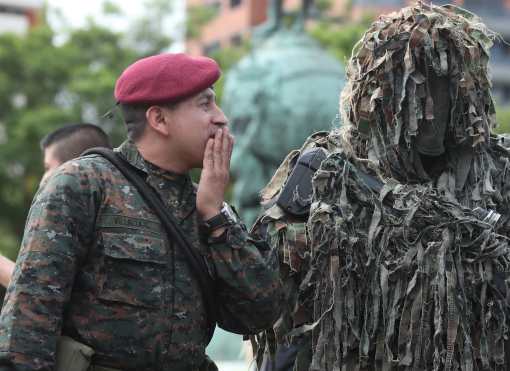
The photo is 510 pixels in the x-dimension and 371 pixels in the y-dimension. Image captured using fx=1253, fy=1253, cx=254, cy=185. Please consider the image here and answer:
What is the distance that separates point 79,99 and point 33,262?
23899mm

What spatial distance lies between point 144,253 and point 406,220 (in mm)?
977

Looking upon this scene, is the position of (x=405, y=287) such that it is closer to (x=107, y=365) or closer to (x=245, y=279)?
(x=245, y=279)

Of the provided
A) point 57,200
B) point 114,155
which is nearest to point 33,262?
point 57,200

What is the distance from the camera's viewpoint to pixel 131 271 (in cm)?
342

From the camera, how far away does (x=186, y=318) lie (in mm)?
3490

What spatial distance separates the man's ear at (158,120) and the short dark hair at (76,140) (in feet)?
5.28

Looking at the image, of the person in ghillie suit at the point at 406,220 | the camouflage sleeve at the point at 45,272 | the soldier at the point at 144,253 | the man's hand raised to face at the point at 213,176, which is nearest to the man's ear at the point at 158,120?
the soldier at the point at 144,253

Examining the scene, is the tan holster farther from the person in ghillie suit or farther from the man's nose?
the person in ghillie suit

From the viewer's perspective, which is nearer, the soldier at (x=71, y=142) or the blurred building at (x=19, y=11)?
the soldier at (x=71, y=142)

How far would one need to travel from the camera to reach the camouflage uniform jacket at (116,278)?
3270mm

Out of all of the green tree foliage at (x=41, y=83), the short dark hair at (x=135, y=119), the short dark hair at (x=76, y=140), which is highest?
the short dark hair at (x=135, y=119)

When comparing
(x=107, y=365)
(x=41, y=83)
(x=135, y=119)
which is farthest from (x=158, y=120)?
(x=41, y=83)

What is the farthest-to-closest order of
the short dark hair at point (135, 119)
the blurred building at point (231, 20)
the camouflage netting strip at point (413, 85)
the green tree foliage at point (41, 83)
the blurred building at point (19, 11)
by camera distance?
the blurred building at point (19, 11), the blurred building at point (231, 20), the green tree foliage at point (41, 83), the camouflage netting strip at point (413, 85), the short dark hair at point (135, 119)

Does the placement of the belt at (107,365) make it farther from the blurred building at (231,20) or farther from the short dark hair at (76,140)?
the blurred building at (231,20)
